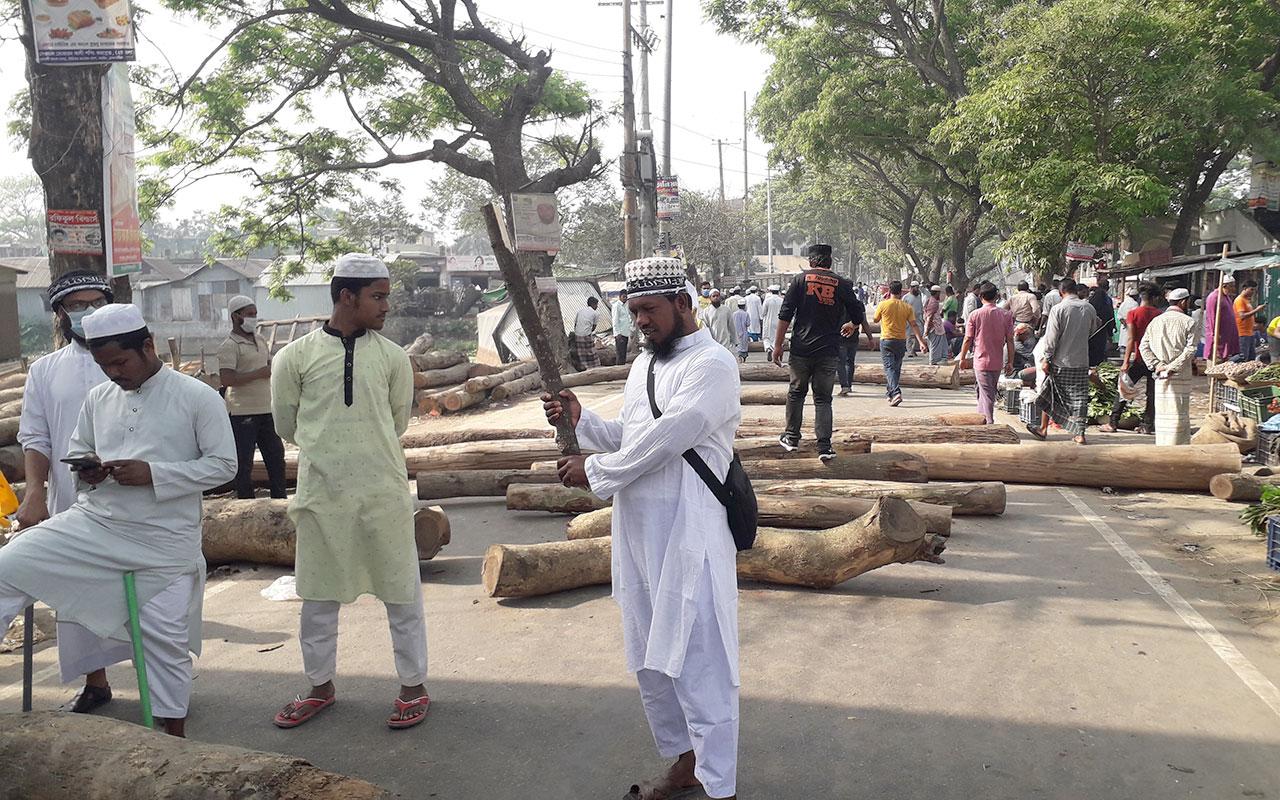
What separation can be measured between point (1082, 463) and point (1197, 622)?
145 inches

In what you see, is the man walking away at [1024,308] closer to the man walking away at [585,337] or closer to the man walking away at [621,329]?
the man walking away at [621,329]

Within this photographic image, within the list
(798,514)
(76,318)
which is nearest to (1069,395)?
(798,514)

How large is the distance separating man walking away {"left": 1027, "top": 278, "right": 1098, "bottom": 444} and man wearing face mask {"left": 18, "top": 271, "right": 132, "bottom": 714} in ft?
30.1

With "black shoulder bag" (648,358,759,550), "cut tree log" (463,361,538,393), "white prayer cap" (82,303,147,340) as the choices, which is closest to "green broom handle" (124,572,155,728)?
"white prayer cap" (82,303,147,340)

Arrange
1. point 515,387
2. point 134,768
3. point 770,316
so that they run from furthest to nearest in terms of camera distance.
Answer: point 770,316, point 515,387, point 134,768

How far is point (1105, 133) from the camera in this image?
19.8 meters

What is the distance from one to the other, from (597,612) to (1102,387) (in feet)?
29.9

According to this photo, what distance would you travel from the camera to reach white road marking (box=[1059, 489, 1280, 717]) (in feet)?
15.5

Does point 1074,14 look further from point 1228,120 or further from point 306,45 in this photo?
point 306,45

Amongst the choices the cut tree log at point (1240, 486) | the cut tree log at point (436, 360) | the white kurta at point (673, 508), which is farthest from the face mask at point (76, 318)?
the cut tree log at point (436, 360)

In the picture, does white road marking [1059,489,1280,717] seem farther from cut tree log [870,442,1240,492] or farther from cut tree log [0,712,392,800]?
cut tree log [0,712,392,800]

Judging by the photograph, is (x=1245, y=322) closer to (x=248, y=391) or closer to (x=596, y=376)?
(x=596, y=376)

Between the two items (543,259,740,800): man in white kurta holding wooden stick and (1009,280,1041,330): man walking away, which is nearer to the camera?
(543,259,740,800): man in white kurta holding wooden stick

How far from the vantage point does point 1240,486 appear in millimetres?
8523
